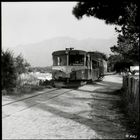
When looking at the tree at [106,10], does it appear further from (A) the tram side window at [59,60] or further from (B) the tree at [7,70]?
(A) the tram side window at [59,60]

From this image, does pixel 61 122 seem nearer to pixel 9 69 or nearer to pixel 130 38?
pixel 130 38

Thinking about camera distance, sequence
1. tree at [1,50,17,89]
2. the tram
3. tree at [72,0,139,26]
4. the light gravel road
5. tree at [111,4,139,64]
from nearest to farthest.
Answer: the light gravel road, tree at [72,0,139,26], tree at [111,4,139,64], tree at [1,50,17,89], the tram

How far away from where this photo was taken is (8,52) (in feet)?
49.9

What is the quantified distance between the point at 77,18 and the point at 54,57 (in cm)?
1050

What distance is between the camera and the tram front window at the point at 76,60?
61.8 ft

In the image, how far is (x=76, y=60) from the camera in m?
19.0

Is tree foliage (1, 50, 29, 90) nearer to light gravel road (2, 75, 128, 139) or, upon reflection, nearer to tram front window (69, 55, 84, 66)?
tram front window (69, 55, 84, 66)

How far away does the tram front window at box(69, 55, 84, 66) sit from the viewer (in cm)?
1884

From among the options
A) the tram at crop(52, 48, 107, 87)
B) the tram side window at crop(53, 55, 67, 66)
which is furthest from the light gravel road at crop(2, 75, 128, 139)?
the tram side window at crop(53, 55, 67, 66)

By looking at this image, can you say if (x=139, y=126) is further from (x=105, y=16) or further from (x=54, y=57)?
(x=54, y=57)

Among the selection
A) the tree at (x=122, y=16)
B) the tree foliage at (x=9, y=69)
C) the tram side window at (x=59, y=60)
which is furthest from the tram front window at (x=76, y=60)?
the tree at (x=122, y=16)

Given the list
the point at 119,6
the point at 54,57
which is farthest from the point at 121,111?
the point at 54,57

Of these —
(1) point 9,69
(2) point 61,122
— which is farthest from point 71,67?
(2) point 61,122

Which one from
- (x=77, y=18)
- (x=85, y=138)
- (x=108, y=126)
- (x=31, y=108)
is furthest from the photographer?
(x=31, y=108)
